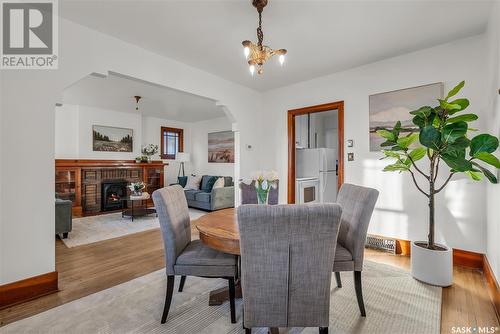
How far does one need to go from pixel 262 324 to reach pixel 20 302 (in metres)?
2.14

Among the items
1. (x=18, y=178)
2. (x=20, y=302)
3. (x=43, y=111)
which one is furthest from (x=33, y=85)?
(x=20, y=302)

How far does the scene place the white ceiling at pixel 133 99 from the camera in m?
4.05

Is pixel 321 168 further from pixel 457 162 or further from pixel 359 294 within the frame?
pixel 359 294

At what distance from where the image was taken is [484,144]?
1.90m

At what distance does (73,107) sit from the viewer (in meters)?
5.54

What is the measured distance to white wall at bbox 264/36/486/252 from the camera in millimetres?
2646

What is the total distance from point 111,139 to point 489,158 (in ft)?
22.5

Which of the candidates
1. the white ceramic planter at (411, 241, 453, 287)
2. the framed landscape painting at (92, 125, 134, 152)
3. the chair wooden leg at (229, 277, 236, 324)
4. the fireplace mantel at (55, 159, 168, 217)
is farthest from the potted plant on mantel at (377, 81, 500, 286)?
the framed landscape painting at (92, 125, 134, 152)

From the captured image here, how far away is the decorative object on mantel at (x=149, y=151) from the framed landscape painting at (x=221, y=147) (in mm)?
1558

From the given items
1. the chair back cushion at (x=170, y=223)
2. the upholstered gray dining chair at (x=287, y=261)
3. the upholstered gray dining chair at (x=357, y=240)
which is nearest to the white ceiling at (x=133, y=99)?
the chair back cushion at (x=170, y=223)

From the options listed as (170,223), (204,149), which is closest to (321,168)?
(170,223)

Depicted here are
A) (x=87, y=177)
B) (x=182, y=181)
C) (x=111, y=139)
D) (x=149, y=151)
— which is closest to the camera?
(x=87, y=177)

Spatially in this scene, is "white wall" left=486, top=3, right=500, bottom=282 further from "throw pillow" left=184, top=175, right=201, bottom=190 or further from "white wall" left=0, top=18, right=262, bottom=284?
"throw pillow" left=184, top=175, right=201, bottom=190

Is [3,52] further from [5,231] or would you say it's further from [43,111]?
[5,231]
